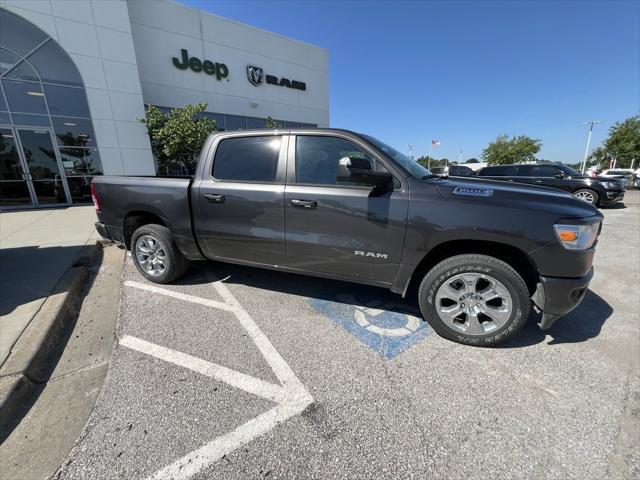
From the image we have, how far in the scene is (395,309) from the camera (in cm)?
318

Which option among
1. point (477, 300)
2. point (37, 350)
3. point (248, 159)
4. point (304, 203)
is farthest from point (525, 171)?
point (37, 350)

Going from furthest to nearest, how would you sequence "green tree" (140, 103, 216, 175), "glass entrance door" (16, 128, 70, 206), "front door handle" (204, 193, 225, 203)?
1. "green tree" (140, 103, 216, 175)
2. "glass entrance door" (16, 128, 70, 206)
3. "front door handle" (204, 193, 225, 203)

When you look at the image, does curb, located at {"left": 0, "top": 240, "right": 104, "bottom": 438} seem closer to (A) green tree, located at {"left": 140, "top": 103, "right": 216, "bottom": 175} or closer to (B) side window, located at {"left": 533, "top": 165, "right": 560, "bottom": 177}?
(A) green tree, located at {"left": 140, "top": 103, "right": 216, "bottom": 175}

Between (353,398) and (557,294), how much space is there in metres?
1.82

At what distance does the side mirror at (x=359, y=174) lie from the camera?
2396 mm

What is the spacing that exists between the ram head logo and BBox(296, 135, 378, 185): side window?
51.8 ft

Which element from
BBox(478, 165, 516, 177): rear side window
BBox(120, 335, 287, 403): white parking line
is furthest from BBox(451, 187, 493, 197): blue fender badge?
BBox(478, 165, 516, 177): rear side window

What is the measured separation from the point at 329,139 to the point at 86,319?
3.23 m

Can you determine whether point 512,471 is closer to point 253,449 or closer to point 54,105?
point 253,449

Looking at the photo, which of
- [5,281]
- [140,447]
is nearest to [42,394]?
[140,447]

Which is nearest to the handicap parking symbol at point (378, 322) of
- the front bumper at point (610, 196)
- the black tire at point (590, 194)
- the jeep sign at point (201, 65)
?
the black tire at point (590, 194)

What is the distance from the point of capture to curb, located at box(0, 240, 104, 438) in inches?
74.9

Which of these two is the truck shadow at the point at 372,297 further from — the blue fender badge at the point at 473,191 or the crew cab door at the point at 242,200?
the blue fender badge at the point at 473,191

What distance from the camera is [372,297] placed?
11.3ft
